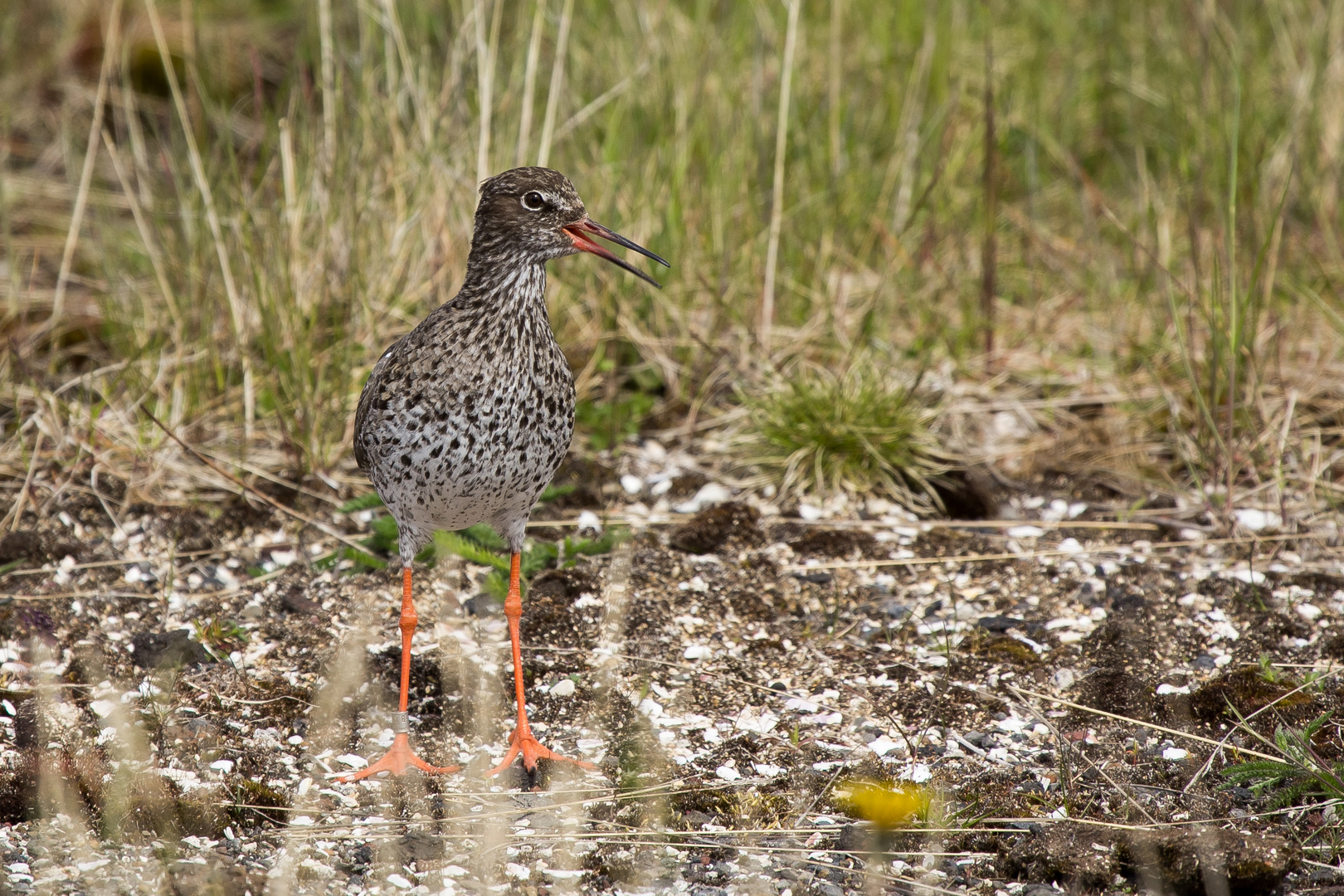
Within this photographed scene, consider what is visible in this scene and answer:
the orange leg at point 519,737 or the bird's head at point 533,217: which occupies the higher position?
the bird's head at point 533,217

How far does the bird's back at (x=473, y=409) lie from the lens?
490 cm

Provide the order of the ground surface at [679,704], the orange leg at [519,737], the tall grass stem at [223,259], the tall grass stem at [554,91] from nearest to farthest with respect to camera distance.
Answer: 1. the ground surface at [679,704]
2. the orange leg at [519,737]
3. the tall grass stem at [223,259]
4. the tall grass stem at [554,91]

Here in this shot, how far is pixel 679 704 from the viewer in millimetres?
5340

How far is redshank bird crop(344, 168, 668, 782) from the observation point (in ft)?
16.1

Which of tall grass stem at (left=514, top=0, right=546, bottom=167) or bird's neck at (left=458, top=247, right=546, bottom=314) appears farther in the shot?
tall grass stem at (left=514, top=0, right=546, bottom=167)

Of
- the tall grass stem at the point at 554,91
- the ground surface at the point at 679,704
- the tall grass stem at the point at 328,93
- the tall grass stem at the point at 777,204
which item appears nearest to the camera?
the ground surface at the point at 679,704

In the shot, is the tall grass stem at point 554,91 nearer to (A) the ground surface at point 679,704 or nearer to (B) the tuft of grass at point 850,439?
(B) the tuft of grass at point 850,439

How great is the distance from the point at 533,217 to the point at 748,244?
9.86 ft

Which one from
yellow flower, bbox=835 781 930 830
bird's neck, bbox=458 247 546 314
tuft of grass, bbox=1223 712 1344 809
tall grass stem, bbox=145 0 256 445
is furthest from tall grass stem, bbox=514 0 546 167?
tuft of grass, bbox=1223 712 1344 809

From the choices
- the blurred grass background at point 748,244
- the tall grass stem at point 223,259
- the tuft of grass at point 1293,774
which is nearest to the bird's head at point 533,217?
the blurred grass background at point 748,244

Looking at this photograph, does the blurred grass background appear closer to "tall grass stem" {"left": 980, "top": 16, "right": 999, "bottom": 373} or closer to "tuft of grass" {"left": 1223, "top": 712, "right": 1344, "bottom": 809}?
"tall grass stem" {"left": 980, "top": 16, "right": 999, "bottom": 373}

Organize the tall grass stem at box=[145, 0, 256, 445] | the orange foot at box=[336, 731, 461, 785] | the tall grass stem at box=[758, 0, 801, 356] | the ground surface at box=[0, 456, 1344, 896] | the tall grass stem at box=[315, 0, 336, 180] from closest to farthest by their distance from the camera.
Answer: the ground surface at box=[0, 456, 1344, 896], the orange foot at box=[336, 731, 461, 785], the tall grass stem at box=[145, 0, 256, 445], the tall grass stem at box=[315, 0, 336, 180], the tall grass stem at box=[758, 0, 801, 356]

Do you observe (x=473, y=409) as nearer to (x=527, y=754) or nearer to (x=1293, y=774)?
(x=527, y=754)

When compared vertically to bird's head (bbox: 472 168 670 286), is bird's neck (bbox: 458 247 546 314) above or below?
below
